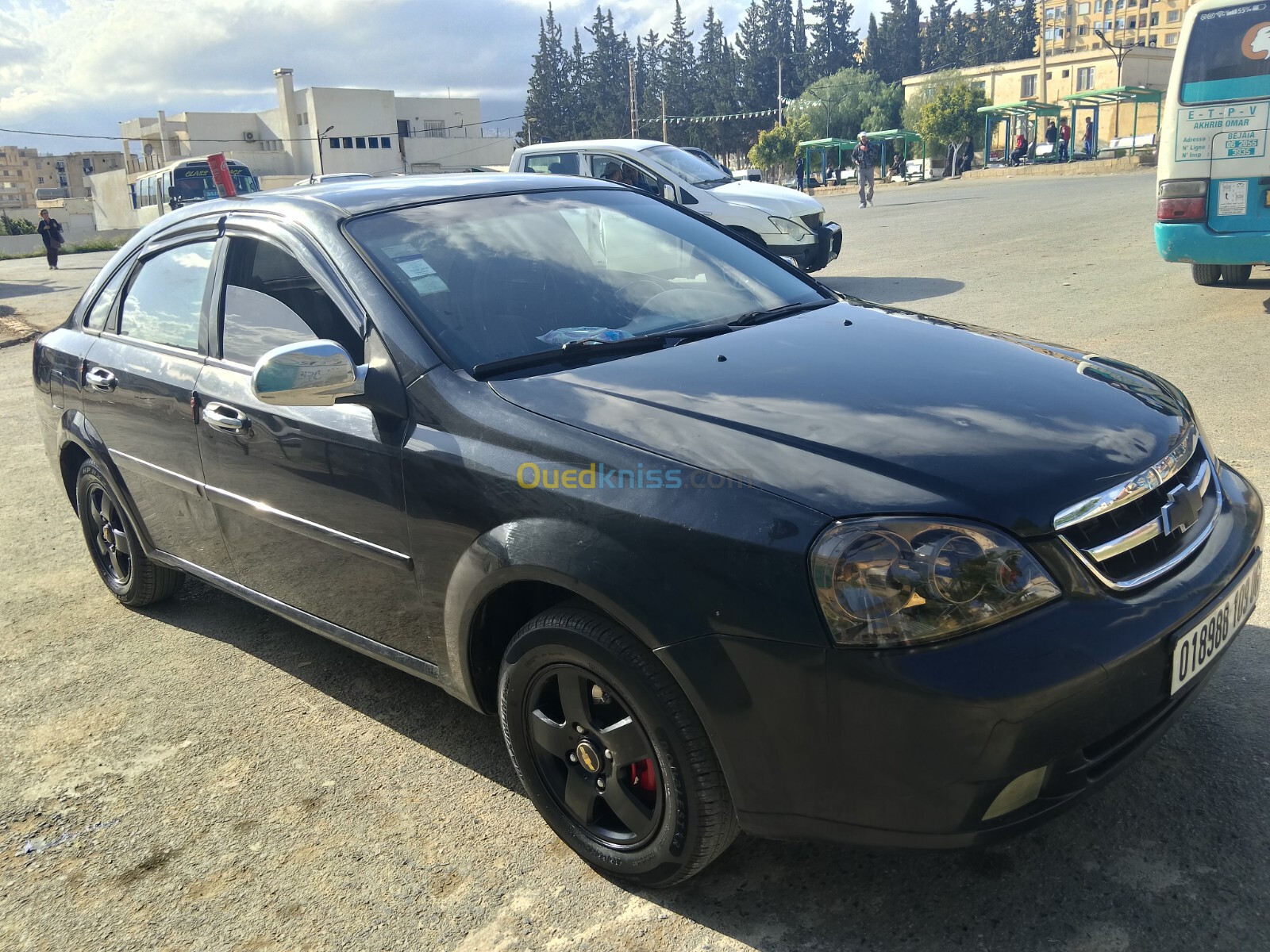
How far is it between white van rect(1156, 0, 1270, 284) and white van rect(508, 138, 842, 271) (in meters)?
3.67

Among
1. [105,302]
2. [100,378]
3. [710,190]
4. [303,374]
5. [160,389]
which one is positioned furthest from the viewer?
[710,190]

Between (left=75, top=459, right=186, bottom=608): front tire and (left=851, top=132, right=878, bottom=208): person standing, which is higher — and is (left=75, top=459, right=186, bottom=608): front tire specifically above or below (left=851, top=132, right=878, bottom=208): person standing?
below

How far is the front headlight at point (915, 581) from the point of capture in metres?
1.89

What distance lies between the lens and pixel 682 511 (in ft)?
6.84

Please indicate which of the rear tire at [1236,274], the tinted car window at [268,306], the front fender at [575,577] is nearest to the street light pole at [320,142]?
the rear tire at [1236,274]

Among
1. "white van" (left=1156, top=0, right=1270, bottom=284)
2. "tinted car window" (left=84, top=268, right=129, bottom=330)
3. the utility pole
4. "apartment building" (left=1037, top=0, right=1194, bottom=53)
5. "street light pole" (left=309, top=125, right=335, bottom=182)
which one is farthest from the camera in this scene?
"apartment building" (left=1037, top=0, right=1194, bottom=53)

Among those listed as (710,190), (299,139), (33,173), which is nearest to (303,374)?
(710,190)

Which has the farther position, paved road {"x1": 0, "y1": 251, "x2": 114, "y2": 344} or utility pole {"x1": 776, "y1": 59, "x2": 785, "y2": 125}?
utility pole {"x1": 776, "y1": 59, "x2": 785, "y2": 125}

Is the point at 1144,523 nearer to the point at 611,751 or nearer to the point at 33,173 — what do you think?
the point at 611,751

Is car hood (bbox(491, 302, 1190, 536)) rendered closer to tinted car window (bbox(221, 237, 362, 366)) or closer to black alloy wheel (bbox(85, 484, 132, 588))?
tinted car window (bbox(221, 237, 362, 366))

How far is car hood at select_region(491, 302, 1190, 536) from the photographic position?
2025mm

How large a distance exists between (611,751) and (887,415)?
98cm

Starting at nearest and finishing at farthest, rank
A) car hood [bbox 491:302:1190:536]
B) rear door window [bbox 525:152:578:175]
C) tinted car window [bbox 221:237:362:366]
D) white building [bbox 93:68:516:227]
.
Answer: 1. car hood [bbox 491:302:1190:536]
2. tinted car window [bbox 221:237:362:366]
3. rear door window [bbox 525:152:578:175]
4. white building [bbox 93:68:516:227]

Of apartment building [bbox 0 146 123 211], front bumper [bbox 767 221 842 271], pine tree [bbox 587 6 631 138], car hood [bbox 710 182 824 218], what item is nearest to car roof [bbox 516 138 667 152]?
car hood [bbox 710 182 824 218]
